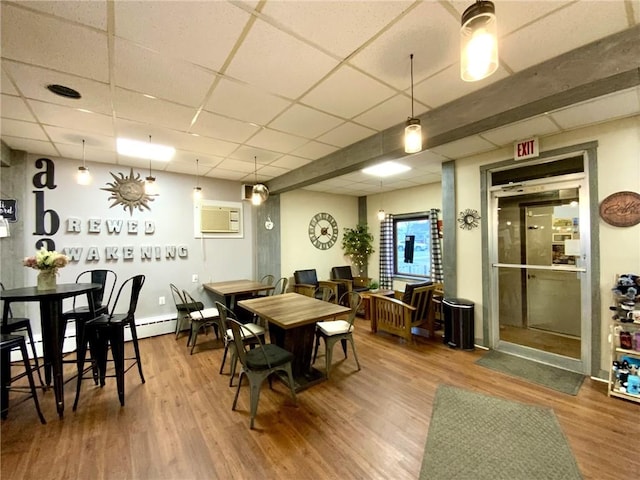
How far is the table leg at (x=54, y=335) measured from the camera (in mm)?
2250

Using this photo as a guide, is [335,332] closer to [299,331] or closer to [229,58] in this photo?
[299,331]

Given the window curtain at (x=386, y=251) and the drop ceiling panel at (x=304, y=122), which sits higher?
the drop ceiling panel at (x=304, y=122)

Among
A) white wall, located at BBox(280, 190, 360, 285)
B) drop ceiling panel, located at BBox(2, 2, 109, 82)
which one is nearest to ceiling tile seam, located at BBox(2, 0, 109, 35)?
drop ceiling panel, located at BBox(2, 2, 109, 82)

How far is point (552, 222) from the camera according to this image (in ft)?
10.7

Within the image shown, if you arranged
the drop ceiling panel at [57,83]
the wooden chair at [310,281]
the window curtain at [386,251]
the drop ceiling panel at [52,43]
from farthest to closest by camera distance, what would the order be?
the window curtain at [386,251], the wooden chair at [310,281], the drop ceiling panel at [57,83], the drop ceiling panel at [52,43]

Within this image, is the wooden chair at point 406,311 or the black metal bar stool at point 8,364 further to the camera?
the wooden chair at point 406,311

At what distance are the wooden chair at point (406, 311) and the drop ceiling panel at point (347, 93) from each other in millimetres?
2546

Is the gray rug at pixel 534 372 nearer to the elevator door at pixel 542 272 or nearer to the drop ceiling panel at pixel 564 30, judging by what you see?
the elevator door at pixel 542 272

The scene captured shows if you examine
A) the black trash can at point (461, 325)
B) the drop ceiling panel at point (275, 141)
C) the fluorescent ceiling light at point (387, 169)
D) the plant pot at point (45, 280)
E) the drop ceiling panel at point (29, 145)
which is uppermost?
the drop ceiling panel at point (29, 145)

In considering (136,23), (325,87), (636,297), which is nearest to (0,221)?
(136,23)

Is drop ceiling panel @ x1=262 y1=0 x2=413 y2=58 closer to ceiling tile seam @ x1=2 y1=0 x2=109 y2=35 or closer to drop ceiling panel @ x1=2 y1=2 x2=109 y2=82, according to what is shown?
ceiling tile seam @ x1=2 y1=0 x2=109 y2=35

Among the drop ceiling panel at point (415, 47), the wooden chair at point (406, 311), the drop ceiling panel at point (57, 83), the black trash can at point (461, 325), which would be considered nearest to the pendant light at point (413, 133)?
the drop ceiling panel at point (415, 47)

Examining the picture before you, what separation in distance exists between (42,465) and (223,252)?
11.3ft

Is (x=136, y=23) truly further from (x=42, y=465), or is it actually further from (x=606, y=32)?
(x=42, y=465)
